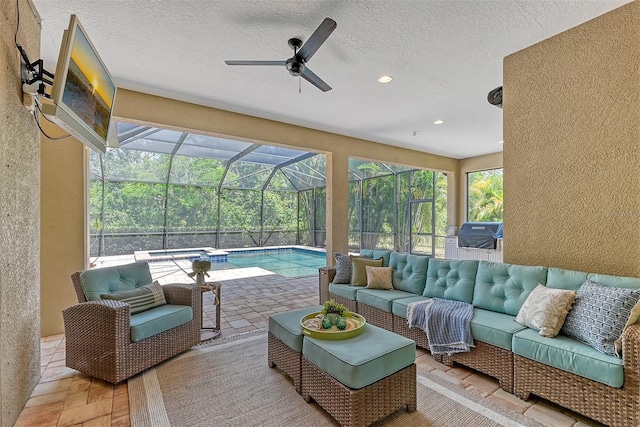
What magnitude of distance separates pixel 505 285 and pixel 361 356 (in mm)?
1749

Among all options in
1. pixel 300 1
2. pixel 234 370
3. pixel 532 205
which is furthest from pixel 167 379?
pixel 532 205

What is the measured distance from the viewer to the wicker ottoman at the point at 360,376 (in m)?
1.80

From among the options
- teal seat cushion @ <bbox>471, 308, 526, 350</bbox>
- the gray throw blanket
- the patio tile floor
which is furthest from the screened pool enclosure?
teal seat cushion @ <bbox>471, 308, 526, 350</bbox>

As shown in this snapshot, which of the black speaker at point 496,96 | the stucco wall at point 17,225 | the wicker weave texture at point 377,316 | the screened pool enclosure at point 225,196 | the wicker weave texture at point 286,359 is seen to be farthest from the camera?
the screened pool enclosure at point 225,196

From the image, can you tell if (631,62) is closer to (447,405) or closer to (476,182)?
(447,405)

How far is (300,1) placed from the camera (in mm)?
2330

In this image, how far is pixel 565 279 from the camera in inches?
96.7

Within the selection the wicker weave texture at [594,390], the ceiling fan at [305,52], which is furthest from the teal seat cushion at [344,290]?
the ceiling fan at [305,52]

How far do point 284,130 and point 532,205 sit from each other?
3.91m

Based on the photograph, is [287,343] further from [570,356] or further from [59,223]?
[59,223]

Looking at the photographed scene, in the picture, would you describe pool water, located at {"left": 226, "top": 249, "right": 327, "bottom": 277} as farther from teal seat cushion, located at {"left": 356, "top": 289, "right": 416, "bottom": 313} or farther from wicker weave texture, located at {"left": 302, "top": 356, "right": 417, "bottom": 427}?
wicker weave texture, located at {"left": 302, "top": 356, "right": 417, "bottom": 427}

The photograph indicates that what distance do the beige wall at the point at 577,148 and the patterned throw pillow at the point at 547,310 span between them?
25.3 inches

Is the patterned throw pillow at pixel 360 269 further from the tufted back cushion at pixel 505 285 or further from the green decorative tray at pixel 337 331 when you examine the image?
the green decorative tray at pixel 337 331

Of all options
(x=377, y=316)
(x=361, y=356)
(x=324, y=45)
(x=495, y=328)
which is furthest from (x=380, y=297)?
(x=324, y=45)
